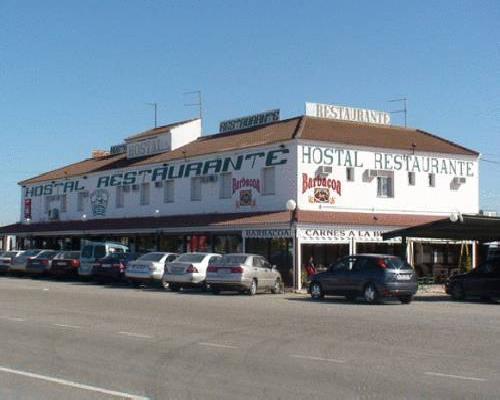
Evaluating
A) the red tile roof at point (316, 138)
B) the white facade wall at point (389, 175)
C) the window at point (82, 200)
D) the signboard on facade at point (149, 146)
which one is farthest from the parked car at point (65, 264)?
the white facade wall at point (389, 175)

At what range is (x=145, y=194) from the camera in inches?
1826

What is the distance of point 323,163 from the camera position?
36969mm

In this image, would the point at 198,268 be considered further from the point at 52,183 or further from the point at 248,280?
the point at 52,183

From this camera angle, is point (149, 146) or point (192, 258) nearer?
point (192, 258)

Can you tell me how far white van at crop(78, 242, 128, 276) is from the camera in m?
37.8

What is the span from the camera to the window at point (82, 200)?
170ft

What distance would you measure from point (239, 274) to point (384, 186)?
13.6 m

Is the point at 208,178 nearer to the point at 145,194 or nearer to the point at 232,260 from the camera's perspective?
the point at 145,194

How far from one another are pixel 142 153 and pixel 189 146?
14.3ft

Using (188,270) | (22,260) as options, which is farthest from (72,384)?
(22,260)

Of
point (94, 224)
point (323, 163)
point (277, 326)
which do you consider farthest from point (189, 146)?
point (277, 326)

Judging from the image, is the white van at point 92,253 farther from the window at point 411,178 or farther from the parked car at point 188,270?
the window at point 411,178

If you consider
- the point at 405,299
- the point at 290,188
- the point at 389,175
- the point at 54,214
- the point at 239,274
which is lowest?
the point at 405,299

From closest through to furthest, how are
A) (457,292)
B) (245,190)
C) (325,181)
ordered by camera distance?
(457,292) < (325,181) < (245,190)
